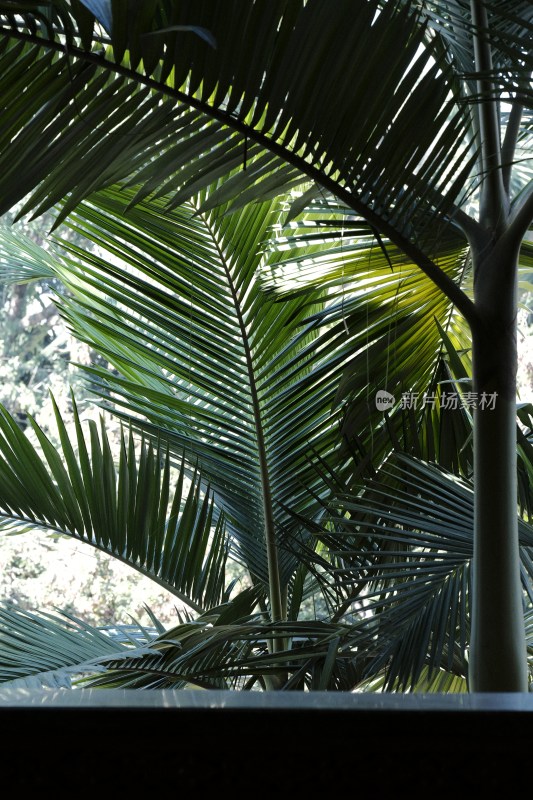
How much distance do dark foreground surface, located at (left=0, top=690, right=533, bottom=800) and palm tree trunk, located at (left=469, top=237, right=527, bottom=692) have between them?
507 mm

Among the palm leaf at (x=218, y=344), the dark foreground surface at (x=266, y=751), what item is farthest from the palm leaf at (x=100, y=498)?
the dark foreground surface at (x=266, y=751)

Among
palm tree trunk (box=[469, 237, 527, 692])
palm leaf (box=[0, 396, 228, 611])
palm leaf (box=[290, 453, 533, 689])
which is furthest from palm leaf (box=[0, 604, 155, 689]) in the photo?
palm tree trunk (box=[469, 237, 527, 692])

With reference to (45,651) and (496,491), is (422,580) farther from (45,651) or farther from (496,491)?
(45,651)

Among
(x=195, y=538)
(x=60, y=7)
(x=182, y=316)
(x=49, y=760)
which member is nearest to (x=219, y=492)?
(x=195, y=538)

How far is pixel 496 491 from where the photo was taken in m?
0.73

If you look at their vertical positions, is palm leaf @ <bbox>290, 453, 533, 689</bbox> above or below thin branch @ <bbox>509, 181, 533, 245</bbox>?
below

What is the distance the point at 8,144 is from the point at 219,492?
796mm

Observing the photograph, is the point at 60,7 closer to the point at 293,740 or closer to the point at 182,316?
the point at 293,740

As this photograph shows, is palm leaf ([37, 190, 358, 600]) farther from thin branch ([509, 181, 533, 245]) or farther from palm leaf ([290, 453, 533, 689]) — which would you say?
thin branch ([509, 181, 533, 245])

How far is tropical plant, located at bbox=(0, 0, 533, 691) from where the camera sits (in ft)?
2.05

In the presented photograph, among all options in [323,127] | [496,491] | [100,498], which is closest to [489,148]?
[323,127]

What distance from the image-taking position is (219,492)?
1373 millimetres

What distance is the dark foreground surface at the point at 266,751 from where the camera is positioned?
22 centimetres

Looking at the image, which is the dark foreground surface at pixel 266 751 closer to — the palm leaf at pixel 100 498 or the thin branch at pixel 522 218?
the thin branch at pixel 522 218
